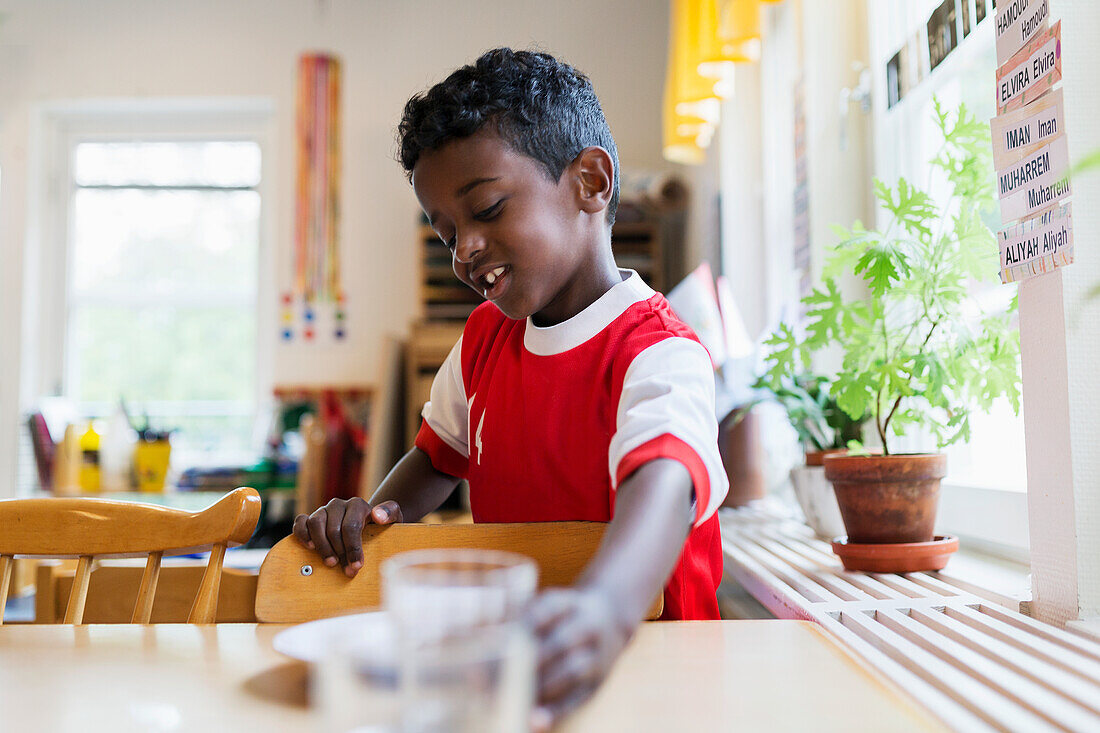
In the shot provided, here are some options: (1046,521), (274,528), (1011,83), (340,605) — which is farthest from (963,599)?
(274,528)

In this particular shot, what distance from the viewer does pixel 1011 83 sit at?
0.92 meters

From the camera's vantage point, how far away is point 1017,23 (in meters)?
0.91

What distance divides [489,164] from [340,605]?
461mm

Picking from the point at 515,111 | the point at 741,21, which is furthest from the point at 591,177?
the point at 741,21

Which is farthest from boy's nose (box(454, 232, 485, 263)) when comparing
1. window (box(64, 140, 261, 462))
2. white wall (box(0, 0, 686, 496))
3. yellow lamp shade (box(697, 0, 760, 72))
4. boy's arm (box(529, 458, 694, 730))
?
window (box(64, 140, 261, 462))

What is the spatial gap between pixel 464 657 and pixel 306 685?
0.26m

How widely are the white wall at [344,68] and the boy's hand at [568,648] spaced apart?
3423 mm

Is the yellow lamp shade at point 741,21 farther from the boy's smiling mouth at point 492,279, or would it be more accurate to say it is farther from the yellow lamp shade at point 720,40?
the boy's smiling mouth at point 492,279

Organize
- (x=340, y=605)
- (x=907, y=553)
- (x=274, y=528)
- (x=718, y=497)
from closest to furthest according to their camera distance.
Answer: (x=718, y=497)
(x=340, y=605)
(x=907, y=553)
(x=274, y=528)

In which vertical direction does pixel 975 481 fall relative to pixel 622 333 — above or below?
below

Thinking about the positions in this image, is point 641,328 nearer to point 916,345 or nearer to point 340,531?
point 340,531

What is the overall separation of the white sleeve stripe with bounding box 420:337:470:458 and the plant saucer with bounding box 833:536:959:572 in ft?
1.73

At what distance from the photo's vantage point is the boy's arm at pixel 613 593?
0.41 metres

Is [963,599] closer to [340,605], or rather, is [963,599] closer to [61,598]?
[340,605]
